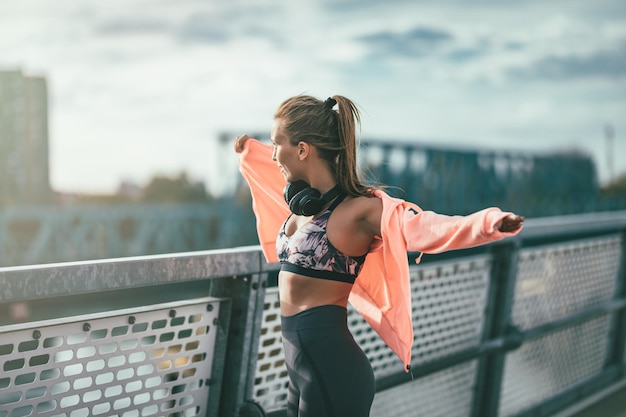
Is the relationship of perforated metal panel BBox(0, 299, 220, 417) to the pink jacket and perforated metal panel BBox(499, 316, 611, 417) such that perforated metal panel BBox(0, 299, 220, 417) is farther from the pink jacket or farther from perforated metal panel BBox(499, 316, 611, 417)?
perforated metal panel BBox(499, 316, 611, 417)

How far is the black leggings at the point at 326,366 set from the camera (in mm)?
2184

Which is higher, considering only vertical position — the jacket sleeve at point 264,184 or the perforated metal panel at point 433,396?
the jacket sleeve at point 264,184

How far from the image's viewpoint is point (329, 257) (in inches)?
86.8

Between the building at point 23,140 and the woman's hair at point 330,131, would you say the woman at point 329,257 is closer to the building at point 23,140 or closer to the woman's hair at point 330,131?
the woman's hair at point 330,131

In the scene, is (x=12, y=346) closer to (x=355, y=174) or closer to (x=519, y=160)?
(x=355, y=174)

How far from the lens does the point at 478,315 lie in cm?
373

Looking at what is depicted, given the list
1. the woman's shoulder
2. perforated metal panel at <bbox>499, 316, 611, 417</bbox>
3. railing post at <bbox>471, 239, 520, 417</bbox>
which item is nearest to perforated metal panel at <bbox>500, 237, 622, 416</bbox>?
perforated metal panel at <bbox>499, 316, 611, 417</bbox>

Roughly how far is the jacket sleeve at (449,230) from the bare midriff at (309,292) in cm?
31

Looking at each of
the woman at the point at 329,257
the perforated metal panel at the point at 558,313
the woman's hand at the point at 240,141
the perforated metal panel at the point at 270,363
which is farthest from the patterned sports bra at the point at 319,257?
the perforated metal panel at the point at 558,313

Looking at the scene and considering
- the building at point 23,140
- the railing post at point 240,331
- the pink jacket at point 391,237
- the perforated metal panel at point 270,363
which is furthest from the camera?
the building at point 23,140

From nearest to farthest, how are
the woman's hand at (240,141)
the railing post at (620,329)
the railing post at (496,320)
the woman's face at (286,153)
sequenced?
1. the woman's face at (286,153)
2. the woman's hand at (240,141)
3. the railing post at (496,320)
4. the railing post at (620,329)

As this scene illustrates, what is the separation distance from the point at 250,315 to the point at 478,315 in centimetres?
168

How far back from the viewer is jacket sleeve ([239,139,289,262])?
2676 millimetres

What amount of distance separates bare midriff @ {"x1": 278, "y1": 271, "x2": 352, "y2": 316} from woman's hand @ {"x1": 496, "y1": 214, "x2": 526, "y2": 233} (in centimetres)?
66
